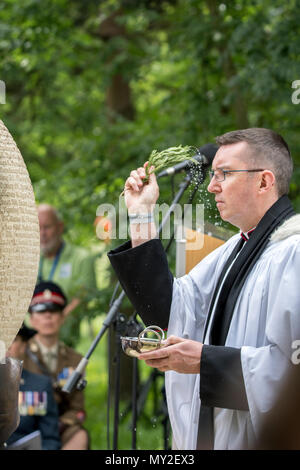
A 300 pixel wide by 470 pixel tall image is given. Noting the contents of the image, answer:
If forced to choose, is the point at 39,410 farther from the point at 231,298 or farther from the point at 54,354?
the point at 231,298

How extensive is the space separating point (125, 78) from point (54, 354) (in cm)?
261

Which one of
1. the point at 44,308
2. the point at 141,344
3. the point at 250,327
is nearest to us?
the point at 141,344

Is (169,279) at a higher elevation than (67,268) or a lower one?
higher

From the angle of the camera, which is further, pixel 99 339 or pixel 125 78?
pixel 125 78

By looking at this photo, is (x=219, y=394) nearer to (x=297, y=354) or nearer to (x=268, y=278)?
(x=297, y=354)

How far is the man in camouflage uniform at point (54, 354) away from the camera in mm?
3857

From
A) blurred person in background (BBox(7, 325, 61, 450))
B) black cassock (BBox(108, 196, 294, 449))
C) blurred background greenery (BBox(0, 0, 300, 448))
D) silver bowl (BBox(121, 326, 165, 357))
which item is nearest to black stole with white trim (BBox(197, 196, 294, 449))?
black cassock (BBox(108, 196, 294, 449))

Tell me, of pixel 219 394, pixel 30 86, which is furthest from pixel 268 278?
pixel 30 86

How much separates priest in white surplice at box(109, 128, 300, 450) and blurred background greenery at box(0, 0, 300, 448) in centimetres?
136

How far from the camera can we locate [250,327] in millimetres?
1726

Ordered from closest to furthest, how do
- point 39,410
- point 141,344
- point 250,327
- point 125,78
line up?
point 141,344
point 250,327
point 39,410
point 125,78

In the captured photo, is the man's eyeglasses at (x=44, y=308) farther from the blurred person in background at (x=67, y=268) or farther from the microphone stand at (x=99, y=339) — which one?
the microphone stand at (x=99, y=339)

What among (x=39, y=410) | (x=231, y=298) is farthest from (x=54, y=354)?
(x=231, y=298)

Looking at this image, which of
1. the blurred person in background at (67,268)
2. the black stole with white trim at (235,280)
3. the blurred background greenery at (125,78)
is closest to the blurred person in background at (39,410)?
the blurred background greenery at (125,78)
